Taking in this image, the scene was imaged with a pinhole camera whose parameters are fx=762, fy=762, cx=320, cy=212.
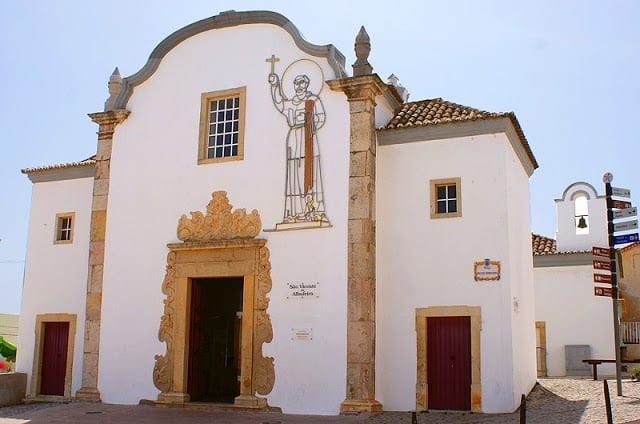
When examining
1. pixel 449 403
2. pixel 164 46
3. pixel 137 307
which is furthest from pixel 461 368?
pixel 164 46

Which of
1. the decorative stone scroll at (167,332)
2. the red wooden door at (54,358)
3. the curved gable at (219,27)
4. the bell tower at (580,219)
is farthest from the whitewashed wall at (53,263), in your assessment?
the bell tower at (580,219)

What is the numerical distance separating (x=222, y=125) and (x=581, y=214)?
12.3 metres

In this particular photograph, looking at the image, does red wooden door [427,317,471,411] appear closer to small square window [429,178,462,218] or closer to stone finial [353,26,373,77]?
small square window [429,178,462,218]

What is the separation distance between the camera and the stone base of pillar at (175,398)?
15148mm

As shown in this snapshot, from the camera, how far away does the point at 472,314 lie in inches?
546

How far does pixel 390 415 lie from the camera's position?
1346 centimetres

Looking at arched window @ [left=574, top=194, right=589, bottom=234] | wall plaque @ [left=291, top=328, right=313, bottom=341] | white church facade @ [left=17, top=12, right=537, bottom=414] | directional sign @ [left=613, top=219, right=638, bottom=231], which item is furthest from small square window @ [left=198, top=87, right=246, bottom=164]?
arched window @ [left=574, top=194, right=589, bottom=234]

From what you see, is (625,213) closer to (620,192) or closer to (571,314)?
(620,192)

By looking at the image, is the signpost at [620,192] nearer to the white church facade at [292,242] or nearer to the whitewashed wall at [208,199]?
the white church facade at [292,242]

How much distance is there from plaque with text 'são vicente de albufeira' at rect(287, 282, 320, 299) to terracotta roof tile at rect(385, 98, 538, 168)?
11.5 feet

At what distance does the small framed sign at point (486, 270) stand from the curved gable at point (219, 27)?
451 centimetres

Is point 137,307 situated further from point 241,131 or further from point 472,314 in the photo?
point 472,314

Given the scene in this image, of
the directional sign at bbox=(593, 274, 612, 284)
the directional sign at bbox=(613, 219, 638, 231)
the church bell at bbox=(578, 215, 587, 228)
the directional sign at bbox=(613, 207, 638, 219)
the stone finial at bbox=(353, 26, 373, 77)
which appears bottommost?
the directional sign at bbox=(593, 274, 612, 284)

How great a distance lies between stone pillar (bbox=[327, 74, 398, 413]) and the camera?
1366cm
